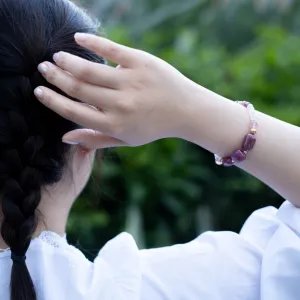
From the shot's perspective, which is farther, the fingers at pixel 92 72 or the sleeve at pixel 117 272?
the sleeve at pixel 117 272

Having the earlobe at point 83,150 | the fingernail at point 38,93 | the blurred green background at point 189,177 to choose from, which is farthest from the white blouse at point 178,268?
the blurred green background at point 189,177

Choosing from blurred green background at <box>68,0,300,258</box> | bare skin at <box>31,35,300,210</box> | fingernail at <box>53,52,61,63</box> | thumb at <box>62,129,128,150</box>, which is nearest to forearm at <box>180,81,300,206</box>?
bare skin at <box>31,35,300,210</box>

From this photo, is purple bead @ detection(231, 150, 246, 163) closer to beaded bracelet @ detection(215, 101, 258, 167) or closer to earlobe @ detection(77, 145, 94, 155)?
beaded bracelet @ detection(215, 101, 258, 167)

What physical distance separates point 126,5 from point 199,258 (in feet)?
13.3

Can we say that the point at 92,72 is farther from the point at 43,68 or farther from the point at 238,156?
the point at 238,156

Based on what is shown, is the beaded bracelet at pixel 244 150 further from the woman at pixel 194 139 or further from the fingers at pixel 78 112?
the fingers at pixel 78 112

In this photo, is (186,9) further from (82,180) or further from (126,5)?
(82,180)

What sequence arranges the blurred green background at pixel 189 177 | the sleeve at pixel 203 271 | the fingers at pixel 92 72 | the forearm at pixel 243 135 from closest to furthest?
the fingers at pixel 92 72 → the forearm at pixel 243 135 → the sleeve at pixel 203 271 → the blurred green background at pixel 189 177

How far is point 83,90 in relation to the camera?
119cm

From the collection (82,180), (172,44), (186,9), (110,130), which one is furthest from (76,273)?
(186,9)

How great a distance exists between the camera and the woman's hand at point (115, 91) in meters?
1.18

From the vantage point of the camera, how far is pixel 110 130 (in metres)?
1.21

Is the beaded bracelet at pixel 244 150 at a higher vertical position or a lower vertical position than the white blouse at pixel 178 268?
higher

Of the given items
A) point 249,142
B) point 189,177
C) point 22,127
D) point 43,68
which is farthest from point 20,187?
point 189,177
